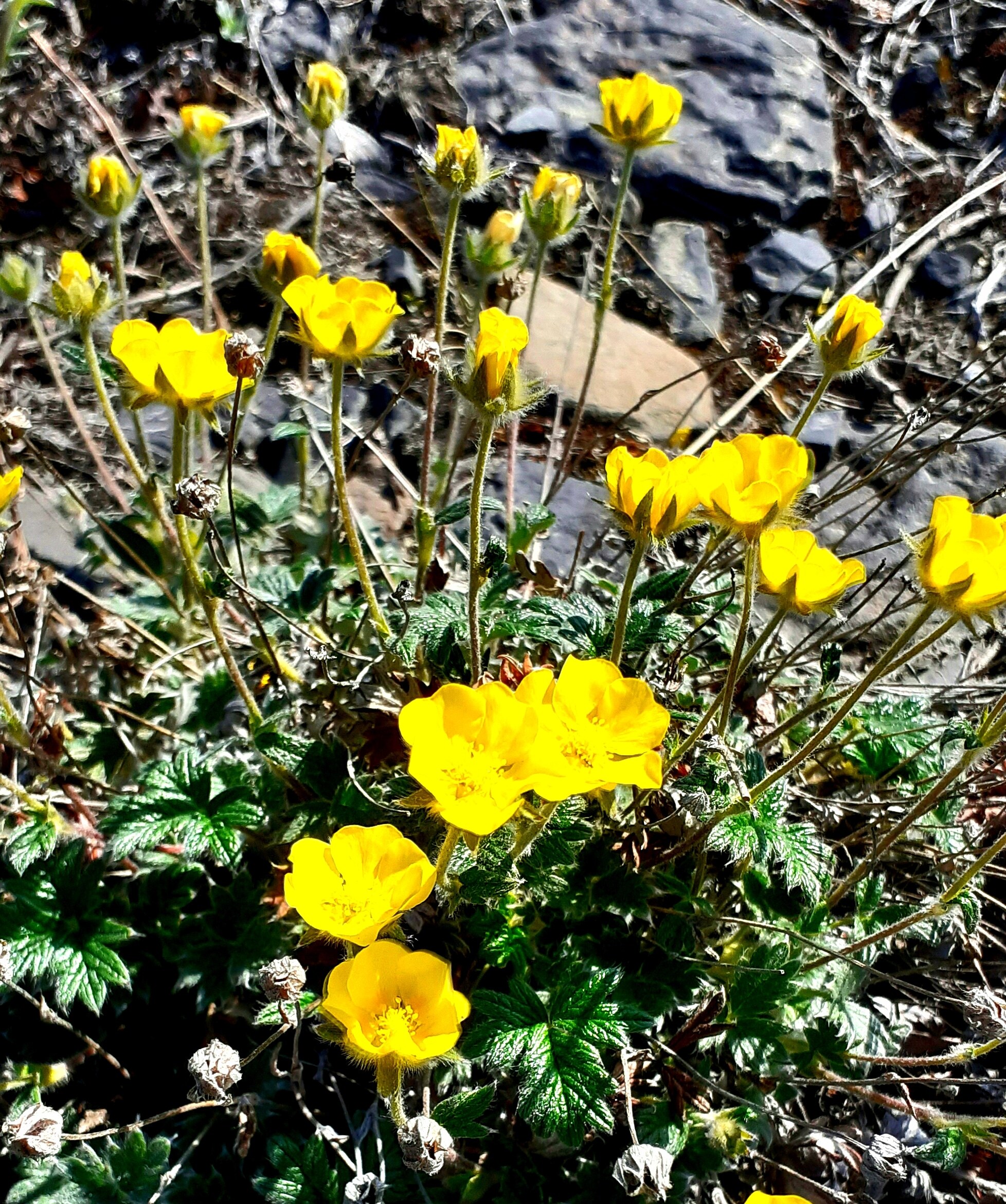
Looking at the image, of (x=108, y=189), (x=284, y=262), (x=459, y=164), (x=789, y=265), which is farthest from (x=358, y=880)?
(x=789, y=265)

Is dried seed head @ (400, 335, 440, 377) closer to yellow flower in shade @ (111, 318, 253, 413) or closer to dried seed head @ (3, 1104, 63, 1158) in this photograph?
yellow flower in shade @ (111, 318, 253, 413)

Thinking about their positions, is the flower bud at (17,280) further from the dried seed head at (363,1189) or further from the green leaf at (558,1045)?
the dried seed head at (363,1189)

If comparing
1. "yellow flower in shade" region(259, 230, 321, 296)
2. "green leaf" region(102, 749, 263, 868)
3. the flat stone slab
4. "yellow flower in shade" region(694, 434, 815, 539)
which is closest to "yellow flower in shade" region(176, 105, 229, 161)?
"yellow flower in shade" region(259, 230, 321, 296)

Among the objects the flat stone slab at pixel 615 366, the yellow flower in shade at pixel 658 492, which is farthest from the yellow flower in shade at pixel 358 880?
the flat stone slab at pixel 615 366

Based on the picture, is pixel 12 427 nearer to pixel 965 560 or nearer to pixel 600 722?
pixel 600 722

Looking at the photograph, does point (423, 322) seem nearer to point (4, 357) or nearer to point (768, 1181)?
point (4, 357)

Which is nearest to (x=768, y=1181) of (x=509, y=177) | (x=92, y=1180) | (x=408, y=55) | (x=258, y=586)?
(x=92, y=1180)

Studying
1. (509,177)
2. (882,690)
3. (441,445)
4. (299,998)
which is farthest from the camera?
(509,177)
